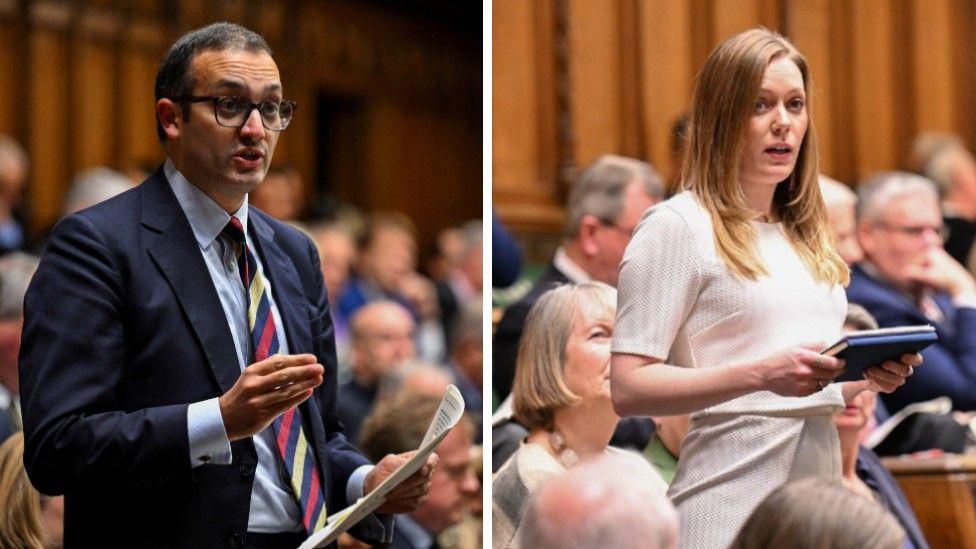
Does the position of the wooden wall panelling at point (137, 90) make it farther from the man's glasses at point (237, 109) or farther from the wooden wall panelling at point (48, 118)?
the man's glasses at point (237, 109)

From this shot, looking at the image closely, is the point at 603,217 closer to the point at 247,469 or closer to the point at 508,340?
the point at 508,340

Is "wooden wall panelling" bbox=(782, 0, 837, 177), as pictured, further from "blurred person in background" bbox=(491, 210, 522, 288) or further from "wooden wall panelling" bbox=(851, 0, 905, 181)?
→ "blurred person in background" bbox=(491, 210, 522, 288)

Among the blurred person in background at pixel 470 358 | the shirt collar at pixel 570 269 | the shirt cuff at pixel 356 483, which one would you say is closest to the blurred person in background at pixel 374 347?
the blurred person in background at pixel 470 358

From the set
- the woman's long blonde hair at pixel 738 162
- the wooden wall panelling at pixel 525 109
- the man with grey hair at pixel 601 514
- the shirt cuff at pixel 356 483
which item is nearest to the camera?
the man with grey hair at pixel 601 514

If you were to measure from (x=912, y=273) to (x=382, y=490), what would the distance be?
3103 millimetres

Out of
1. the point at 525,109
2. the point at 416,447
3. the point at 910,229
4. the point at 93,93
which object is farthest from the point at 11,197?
the point at 910,229

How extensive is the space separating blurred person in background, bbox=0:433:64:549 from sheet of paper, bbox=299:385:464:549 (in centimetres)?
102

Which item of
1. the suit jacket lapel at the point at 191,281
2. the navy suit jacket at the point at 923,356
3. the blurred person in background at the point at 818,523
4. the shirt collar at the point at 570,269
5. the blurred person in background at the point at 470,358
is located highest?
the suit jacket lapel at the point at 191,281

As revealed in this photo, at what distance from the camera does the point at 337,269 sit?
19.7 ft

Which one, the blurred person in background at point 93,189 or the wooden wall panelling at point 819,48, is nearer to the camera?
the blurred person in background at point 93,189

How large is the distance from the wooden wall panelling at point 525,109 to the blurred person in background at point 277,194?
3.35ft

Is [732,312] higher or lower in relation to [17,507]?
higher

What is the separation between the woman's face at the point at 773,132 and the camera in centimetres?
254

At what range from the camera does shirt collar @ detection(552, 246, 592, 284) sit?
13.4 ft
